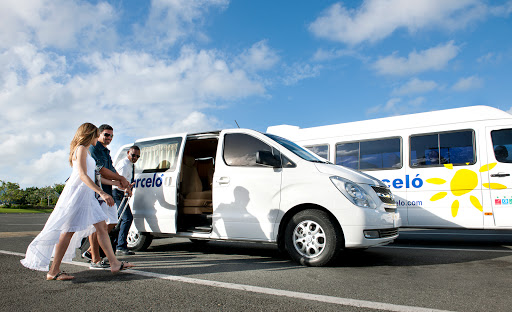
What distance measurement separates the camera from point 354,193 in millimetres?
4883

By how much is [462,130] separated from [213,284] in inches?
258

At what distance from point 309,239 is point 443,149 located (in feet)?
15.4

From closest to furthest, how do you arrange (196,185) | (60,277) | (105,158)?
(60,277) → (105,158) → (196,185)

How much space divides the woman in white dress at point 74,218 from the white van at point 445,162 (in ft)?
21.0

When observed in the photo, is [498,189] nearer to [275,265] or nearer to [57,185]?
[275,265]

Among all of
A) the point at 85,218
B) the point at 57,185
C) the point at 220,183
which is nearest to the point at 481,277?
the point at 220,183

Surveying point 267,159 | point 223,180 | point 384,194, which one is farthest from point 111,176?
point 384,194

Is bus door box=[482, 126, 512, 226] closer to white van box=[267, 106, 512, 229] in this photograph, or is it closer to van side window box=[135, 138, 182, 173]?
white van box=[267, 106, 512, 229]

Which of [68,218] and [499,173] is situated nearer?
[68,218]

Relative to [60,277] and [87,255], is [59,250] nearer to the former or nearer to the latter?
[60,277]

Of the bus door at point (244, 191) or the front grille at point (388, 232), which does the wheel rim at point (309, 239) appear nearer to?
the bus door at point (244, 191)

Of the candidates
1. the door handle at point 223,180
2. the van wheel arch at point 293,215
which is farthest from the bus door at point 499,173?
the door handle at point 223,180

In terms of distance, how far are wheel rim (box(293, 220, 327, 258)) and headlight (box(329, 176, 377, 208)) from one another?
55cm

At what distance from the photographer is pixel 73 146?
14.0 feet
